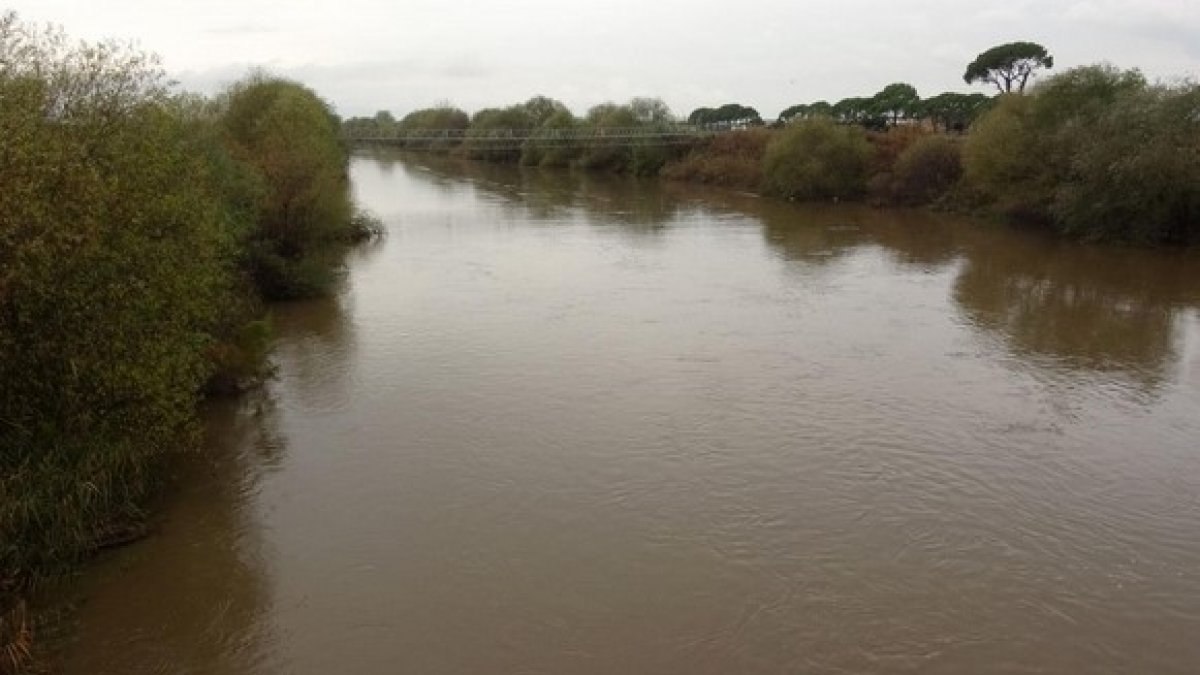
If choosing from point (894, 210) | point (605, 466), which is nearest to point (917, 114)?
point (894, 210)

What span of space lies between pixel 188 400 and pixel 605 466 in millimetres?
6538

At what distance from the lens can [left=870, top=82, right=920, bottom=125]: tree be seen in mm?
75500

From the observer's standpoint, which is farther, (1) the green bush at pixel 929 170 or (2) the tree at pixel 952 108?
(2) the tree at pixel 952 108

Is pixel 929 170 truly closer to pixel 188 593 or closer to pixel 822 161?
pixel 822 161

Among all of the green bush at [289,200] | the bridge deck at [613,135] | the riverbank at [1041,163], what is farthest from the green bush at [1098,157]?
the bridge deck at [613,135]

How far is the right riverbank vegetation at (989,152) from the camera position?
3547 cm

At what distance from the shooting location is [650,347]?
22078mm

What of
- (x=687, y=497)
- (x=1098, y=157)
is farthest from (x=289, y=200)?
→ (x=1098, y=157)

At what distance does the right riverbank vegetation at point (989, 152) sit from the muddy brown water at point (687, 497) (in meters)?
9.80

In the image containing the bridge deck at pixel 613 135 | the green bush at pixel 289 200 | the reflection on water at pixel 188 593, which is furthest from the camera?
the bridge deck at pixel 613 135

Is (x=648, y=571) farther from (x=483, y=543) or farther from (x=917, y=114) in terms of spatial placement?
(x=917, y=114)

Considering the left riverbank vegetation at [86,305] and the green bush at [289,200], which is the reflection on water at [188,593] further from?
the green bush at [289,200]

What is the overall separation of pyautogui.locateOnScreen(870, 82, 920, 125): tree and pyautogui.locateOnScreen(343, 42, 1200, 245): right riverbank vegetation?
0.44 feet

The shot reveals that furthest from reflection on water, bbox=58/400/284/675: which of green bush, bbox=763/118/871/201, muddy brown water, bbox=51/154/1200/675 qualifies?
green bush, bbox=763/118/871/201
